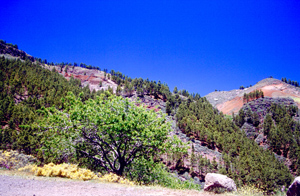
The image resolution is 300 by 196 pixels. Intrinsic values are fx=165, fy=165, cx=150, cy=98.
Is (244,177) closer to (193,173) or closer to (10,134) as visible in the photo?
(193,173)

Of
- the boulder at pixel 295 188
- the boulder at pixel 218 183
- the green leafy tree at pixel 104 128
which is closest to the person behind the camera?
the boulder at pixel 295 188

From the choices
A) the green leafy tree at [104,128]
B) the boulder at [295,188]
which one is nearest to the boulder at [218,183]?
the green leafy tree at [104,128]

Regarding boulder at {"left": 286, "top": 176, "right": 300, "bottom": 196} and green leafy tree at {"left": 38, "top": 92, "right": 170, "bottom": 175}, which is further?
green leafy tree at {"left": 38, "top": 92, "right": 170, "bottom": 175}

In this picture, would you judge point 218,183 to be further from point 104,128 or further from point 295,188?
point 104,128

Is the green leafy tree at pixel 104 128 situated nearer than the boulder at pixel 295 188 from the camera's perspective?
No

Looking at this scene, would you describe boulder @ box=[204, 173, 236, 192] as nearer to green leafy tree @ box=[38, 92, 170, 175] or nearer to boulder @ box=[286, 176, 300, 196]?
green leafy tree @ box=[38, 92, 170, 175]

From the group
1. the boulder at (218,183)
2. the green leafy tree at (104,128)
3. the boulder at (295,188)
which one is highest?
the green leafy tree at (104,128)

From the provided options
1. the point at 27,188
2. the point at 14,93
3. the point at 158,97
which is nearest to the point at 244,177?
the point at 27,188

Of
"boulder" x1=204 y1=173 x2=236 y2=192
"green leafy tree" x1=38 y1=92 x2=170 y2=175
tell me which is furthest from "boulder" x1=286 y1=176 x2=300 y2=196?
"green leafy tree" x1=38 y1=92 x2=170 y2=175

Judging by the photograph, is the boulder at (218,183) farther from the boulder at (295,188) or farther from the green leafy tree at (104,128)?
the boulder at (295,188)

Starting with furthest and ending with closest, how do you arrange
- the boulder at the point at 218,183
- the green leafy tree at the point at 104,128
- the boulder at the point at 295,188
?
the boulder at the point at 218,183
the green leafy tree at the point at 104,128
the boulder at the point at 295,188

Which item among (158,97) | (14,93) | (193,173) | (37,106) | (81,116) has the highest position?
(158,97)

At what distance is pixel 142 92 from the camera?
65.9 metres

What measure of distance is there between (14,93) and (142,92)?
39.6 m
